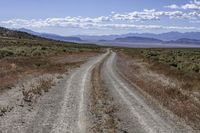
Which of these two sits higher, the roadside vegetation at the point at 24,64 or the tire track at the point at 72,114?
the tire track at the point at 72,114

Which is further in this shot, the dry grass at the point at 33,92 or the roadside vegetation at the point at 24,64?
the roadside vegetation at the point at 24,64

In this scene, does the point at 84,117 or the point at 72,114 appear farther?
the point at 72,114

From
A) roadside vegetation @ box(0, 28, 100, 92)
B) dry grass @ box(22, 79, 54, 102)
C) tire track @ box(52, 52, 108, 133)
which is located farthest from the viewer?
roadside vegetation @ box(0, 28, 100, 92)

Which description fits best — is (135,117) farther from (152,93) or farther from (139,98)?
(152,93)

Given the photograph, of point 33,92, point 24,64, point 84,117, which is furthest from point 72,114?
point 24,64

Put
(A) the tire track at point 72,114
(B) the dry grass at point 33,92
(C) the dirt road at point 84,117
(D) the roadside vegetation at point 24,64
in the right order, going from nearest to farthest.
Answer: (A) the tire track at point 72,114 → (C) the dirt road at point 84,117 → (B) the dry grass at point 33,92 → (D) the roadside vegetation at point 24,64

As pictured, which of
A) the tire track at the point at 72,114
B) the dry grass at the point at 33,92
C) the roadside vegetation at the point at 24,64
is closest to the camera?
the tire track at the point at 72,114

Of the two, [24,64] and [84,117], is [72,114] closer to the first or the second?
[84,117]

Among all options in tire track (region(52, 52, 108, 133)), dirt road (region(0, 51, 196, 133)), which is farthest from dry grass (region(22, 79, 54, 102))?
tire track (region(52, 52, 108, 133))

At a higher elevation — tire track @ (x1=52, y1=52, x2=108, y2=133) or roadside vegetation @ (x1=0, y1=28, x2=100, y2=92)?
tire track @ (x1=52, y1=52, x2=108, y2=133)

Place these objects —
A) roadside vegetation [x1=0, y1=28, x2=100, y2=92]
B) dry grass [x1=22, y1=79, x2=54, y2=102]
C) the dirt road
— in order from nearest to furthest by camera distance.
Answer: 1. the dirt road
2. dry grass [x1=22, y1=79, x2=54, y2=102]
3. roadside vegetation [x1=0, y1=28, x2=100, y2=92]

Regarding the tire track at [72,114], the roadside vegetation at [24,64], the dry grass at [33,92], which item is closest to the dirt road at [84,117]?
the tire track at [72,114]

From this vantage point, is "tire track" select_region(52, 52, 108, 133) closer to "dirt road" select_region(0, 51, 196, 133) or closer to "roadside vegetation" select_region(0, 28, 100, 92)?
"dirt road" select_region(0, 51, 196, 133)

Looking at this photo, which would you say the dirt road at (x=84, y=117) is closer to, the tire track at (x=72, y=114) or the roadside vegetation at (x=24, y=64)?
the tire track at (x=72, y=114)
